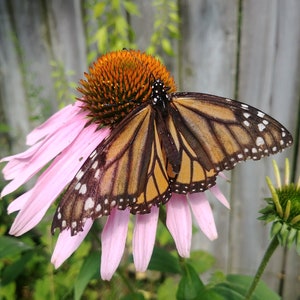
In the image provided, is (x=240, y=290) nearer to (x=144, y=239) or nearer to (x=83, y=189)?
(x=144, y=239)

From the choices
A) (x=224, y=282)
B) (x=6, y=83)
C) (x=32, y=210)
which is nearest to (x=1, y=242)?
(x=32, y=210)

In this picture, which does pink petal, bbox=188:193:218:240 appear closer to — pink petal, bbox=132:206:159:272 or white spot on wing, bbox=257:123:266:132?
pink petal, bbox=132:206:159:272

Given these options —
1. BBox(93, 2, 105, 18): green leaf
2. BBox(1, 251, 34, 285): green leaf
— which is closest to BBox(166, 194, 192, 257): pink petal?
BBox(1, 251, 34, 285): green leaf

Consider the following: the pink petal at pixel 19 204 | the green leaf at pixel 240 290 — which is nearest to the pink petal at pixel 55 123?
the pink petal at pixel 19 204

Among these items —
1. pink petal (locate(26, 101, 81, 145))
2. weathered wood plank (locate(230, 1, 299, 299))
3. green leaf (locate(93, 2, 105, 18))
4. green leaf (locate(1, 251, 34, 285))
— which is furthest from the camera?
green leaf (locate(93, 2, 105, 18))

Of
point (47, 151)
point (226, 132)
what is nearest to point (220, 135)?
point (226, 132)

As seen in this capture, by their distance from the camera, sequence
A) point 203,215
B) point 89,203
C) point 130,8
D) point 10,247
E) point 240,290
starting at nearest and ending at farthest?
point 89,203
point 203,215
point 240,290
point 10,247
point 130,8
